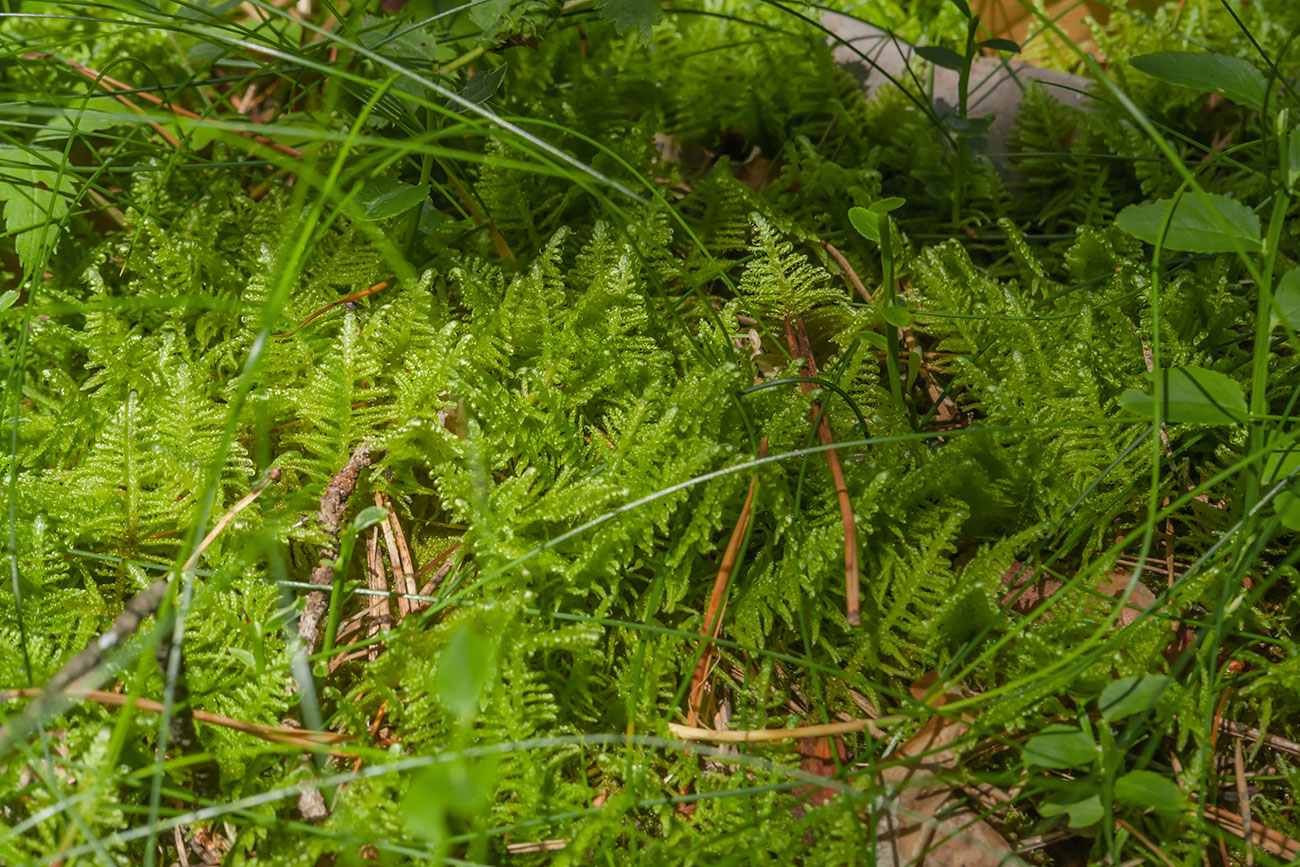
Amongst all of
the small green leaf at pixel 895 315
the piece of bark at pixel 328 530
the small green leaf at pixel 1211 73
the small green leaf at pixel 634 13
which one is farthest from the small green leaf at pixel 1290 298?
the piece of bark at pixel 328 530

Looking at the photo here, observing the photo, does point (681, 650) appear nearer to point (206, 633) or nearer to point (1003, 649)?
point (1003, 649)

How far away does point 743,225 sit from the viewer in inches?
59.3

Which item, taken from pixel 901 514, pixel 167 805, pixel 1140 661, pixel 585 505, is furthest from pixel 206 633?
pixel 1140 661

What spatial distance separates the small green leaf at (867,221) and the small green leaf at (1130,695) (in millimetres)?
605

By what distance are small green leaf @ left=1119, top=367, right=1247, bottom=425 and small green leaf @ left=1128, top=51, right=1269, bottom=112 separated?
378mm

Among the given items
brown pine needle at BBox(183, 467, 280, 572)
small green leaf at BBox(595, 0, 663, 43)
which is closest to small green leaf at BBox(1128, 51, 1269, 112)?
small green leaf at BBox(595, 0, 663, 43)

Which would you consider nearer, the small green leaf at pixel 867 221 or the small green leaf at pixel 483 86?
the small green leaf at pixel 867 221

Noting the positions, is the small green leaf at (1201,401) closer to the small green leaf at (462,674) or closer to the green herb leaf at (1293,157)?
the green herb leaf at (1293,157)

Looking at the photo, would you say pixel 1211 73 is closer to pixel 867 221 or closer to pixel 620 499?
pixel 867 221

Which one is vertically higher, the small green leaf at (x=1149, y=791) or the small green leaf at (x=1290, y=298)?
the small green leaf at (x=1290, y=298)

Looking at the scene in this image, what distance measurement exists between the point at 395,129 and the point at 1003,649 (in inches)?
48.9

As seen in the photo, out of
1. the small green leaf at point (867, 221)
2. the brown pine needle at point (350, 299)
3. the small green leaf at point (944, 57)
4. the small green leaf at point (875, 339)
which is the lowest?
the brown pine needle at point (350, 299)

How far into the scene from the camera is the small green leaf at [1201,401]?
0.95m

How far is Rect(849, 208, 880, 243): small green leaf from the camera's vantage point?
44.7 inches
